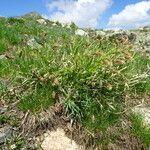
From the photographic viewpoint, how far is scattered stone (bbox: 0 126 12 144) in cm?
977

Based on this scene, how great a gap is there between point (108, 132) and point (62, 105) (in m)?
1.18

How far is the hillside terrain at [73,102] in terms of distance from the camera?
1023cm

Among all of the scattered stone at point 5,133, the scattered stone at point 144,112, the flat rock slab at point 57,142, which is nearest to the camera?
the scattered stone at point 5,133

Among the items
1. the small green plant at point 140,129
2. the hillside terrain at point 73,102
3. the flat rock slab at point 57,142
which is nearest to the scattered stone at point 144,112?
the hillside terrain at point 73,102

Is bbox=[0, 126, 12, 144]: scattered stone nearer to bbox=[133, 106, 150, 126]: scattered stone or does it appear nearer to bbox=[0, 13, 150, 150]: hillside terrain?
bbox=[0, 13, 150, 150]: hillside terrain

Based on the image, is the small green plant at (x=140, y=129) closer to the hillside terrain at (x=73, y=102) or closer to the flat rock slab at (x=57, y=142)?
the hillside terrain at (x=73, y=102)

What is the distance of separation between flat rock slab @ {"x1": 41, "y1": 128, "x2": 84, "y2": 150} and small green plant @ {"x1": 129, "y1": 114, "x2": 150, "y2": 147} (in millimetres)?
1424

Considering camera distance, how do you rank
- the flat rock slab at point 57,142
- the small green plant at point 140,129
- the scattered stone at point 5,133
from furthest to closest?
the small green plant at point 140,129 < the flat rock slab at point 57,142 < the scattered stone at point 5,133

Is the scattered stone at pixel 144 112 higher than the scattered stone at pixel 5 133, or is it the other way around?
the scattered stone at pixel 5 133

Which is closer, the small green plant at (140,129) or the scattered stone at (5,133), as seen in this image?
the scattered stone at (5,133)

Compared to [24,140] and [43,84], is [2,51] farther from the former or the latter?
[24,140]

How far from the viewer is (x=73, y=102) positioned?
10484 millimetres

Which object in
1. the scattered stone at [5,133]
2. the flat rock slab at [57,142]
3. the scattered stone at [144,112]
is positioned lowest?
the scattered stone at [144,112]

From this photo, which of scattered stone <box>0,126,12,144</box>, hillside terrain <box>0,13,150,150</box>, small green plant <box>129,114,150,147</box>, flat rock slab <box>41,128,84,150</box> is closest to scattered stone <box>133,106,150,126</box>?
hillside terrain <box>0,13,150,150</box>
